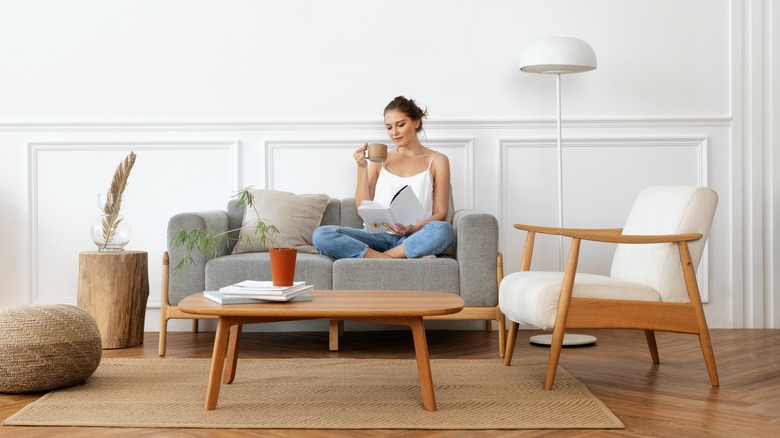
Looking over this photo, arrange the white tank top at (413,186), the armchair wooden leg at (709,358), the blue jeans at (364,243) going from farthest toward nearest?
the white tank top at (413,186) < the blue jeans at (364,243) < the armchair wooden leg at (709,358)

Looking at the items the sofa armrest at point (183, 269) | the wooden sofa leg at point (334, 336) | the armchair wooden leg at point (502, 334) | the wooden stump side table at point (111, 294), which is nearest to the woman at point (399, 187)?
the wooden sofa leg at point (334, 336)

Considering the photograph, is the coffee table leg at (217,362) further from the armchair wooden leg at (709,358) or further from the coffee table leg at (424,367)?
the armchair wooden leg at (709,358)

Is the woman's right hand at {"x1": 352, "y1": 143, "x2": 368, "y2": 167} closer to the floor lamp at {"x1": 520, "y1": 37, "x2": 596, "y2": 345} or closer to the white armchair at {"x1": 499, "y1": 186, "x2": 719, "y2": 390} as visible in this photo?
the floor lamp at {"x1": 520, "y1": 37, "x2": 596, "y2": 345}

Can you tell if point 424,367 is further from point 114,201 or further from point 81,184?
point 81,184

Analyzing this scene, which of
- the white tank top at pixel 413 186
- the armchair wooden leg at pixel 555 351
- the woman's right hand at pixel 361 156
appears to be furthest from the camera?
the woman's right hand at pixel 361 156

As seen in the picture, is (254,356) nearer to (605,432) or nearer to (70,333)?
(70,333)

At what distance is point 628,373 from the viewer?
315cm

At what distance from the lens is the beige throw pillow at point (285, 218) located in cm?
409

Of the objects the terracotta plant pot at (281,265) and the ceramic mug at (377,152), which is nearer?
the terracotta plant pot at (281,265)

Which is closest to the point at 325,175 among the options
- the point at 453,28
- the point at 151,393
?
the point at 453,28

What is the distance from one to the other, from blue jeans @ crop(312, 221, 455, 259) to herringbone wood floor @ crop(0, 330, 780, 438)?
46 cm

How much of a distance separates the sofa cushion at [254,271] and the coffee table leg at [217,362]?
121 cm

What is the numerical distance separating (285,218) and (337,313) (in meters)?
1.84

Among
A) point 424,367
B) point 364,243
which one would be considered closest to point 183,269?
point 364,243
